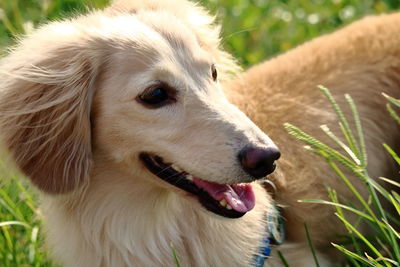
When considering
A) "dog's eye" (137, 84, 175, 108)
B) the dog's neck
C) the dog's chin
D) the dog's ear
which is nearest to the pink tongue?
the dog's chin

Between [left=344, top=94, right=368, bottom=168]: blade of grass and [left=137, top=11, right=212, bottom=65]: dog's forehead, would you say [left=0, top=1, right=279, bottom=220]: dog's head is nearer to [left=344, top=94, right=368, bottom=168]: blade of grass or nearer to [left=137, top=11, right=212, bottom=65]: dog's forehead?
[left=137, top=11, right=212, bottom=65]: dog's forehead

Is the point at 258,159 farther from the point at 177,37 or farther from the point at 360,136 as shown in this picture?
the point at 177,37

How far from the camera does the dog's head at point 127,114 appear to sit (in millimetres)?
2830

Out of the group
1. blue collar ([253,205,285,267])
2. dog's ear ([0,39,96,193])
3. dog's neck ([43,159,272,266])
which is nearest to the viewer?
dog's ear ([0,39,96,193])

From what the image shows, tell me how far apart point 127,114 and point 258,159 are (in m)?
0.57

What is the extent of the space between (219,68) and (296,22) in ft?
8.18

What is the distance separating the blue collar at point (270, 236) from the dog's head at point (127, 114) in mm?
340

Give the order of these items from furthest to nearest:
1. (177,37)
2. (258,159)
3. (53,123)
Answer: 1. (177,37)
2. (53,123)
3. (258,159)

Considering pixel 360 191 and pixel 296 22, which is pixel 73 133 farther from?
pixel 296 22

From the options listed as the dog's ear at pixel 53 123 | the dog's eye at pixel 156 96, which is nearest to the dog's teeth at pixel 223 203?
the dog's eye at pixel 156 96

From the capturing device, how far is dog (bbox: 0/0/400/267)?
9.39 feet

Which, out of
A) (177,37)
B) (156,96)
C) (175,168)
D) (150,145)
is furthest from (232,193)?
(177,37)

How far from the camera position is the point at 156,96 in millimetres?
2898

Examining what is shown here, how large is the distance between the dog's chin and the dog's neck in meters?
0.20
